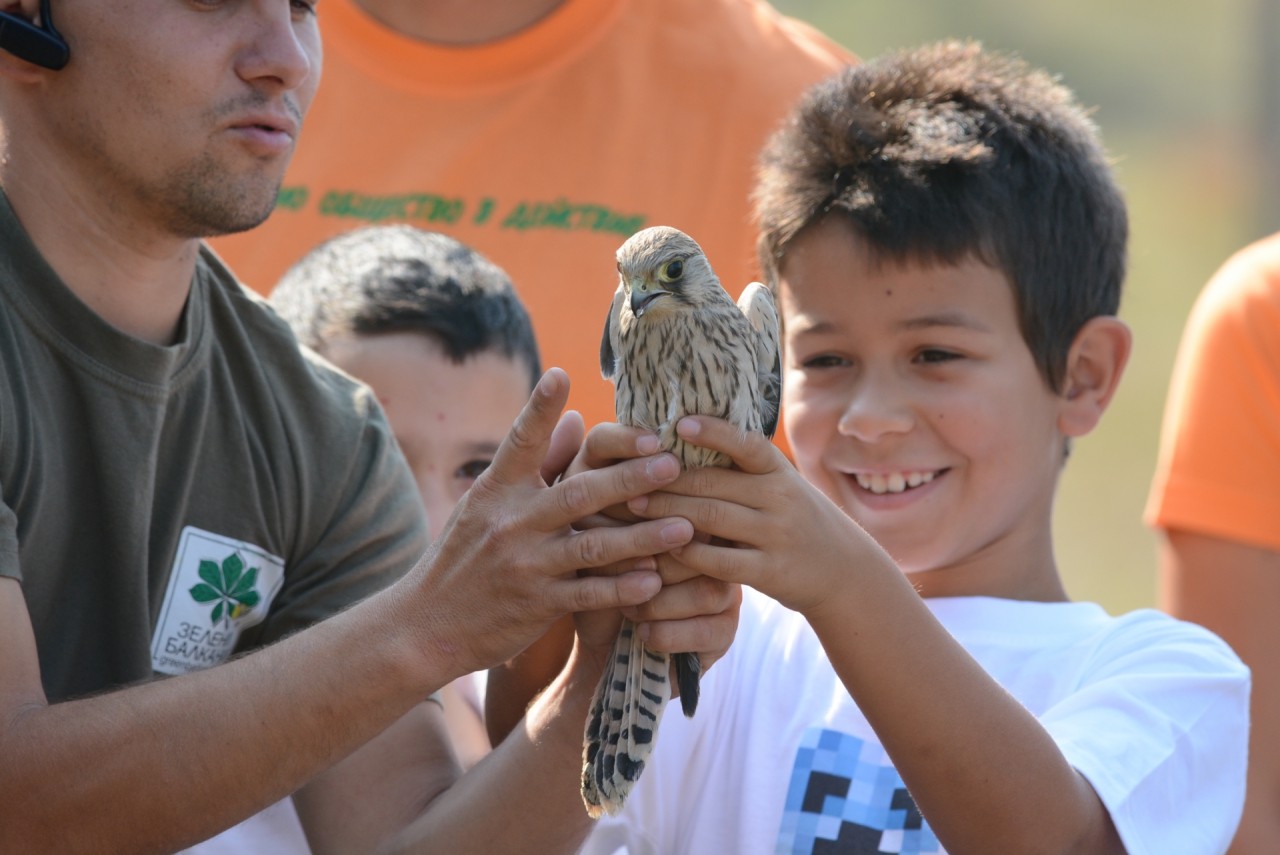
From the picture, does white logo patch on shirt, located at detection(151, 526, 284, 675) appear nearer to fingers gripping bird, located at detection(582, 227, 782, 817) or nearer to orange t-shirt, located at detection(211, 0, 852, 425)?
fingers gripping bird, located at detection(582, 227, 782, 817)

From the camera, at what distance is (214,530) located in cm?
284

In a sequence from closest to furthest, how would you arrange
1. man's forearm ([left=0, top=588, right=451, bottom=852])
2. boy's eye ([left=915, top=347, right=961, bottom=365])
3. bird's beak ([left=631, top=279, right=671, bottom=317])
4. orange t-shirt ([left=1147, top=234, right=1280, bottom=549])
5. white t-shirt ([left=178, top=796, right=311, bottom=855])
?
man's forearm ([left=0, top=588, right=451, bottom=852]), bird's beak ([left=631, top=279, right=671, bottom=317]), white t-shirt ([left=178, top=796, right=311, bottom=855]), boy's eye ([left=915, top=347, right=961, bottom=365]), orange t-shirt ([left=1147, top=234, right=1280, bottom=549])

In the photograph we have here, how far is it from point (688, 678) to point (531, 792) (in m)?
0.50

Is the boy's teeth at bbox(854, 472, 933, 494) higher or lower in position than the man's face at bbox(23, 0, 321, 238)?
lower

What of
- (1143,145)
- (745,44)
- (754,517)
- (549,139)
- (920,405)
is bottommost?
(754,517)

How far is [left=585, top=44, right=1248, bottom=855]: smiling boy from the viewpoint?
93.0 inches

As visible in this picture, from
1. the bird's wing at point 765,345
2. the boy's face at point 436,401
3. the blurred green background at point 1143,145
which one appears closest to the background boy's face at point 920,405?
the bird's wing at point 765,345

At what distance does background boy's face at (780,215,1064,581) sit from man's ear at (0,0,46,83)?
1875 millimetres

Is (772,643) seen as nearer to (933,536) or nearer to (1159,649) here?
(933,536)

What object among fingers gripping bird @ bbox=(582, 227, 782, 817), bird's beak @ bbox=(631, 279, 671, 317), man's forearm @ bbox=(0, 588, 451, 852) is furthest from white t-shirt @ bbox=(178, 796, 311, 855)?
bird's beak @ bbox=(631, 279, 671, 317)

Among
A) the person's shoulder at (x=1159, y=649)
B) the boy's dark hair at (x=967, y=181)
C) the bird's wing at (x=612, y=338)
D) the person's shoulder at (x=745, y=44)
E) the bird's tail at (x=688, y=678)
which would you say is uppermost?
the person's shoulder at (x=745, y=44)

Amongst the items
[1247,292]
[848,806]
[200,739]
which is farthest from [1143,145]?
[200,739]

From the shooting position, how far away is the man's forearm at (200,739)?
2180 mm

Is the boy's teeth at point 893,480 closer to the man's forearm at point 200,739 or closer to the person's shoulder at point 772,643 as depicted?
the person's shoulder at point 772,643
